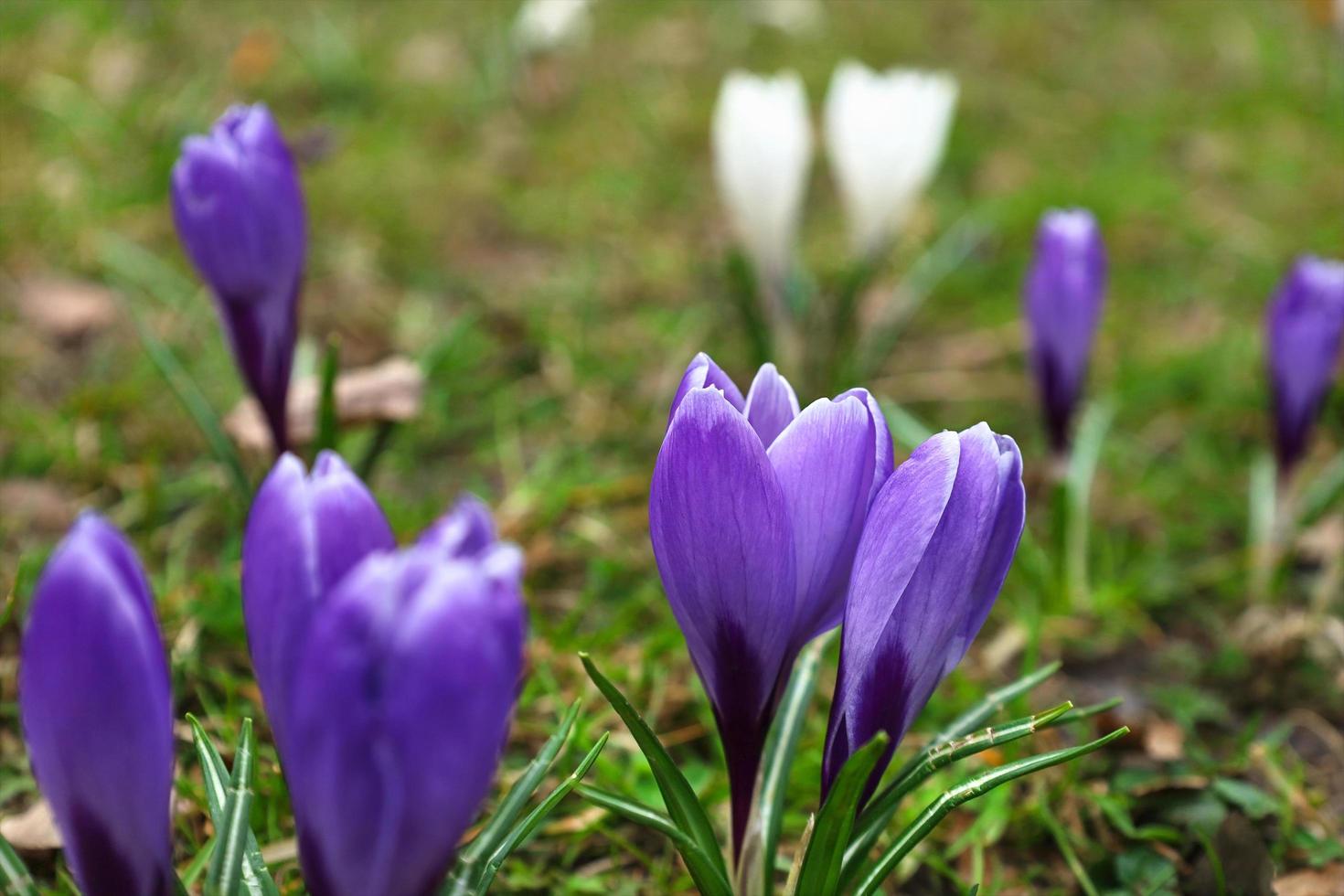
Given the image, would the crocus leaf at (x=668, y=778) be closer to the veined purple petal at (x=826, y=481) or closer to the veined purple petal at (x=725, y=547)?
the veined purple petal at (x=725, y=547)

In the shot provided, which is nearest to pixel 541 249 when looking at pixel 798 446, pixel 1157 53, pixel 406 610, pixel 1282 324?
pixel 1282 324

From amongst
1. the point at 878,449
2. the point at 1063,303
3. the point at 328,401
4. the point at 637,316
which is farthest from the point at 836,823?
the point at 637,316

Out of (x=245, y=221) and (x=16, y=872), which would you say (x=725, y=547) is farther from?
(x=245, y=221)

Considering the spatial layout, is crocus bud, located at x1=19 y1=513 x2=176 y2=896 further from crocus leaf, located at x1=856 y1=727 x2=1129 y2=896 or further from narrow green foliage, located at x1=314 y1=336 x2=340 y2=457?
narrow green foliage, located at x1=314 y1=336 x2=340 y2=457

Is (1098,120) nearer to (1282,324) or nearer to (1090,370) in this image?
(1090,370)

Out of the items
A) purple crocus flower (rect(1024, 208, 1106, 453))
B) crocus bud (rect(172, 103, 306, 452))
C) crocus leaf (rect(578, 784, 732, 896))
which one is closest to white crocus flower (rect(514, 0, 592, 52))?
purple crocus flower (rect(1024, 208, 1106, 453))

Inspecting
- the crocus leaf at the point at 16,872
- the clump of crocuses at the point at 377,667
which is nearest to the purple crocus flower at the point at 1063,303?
the clump of crocuses at the point at 377,667
